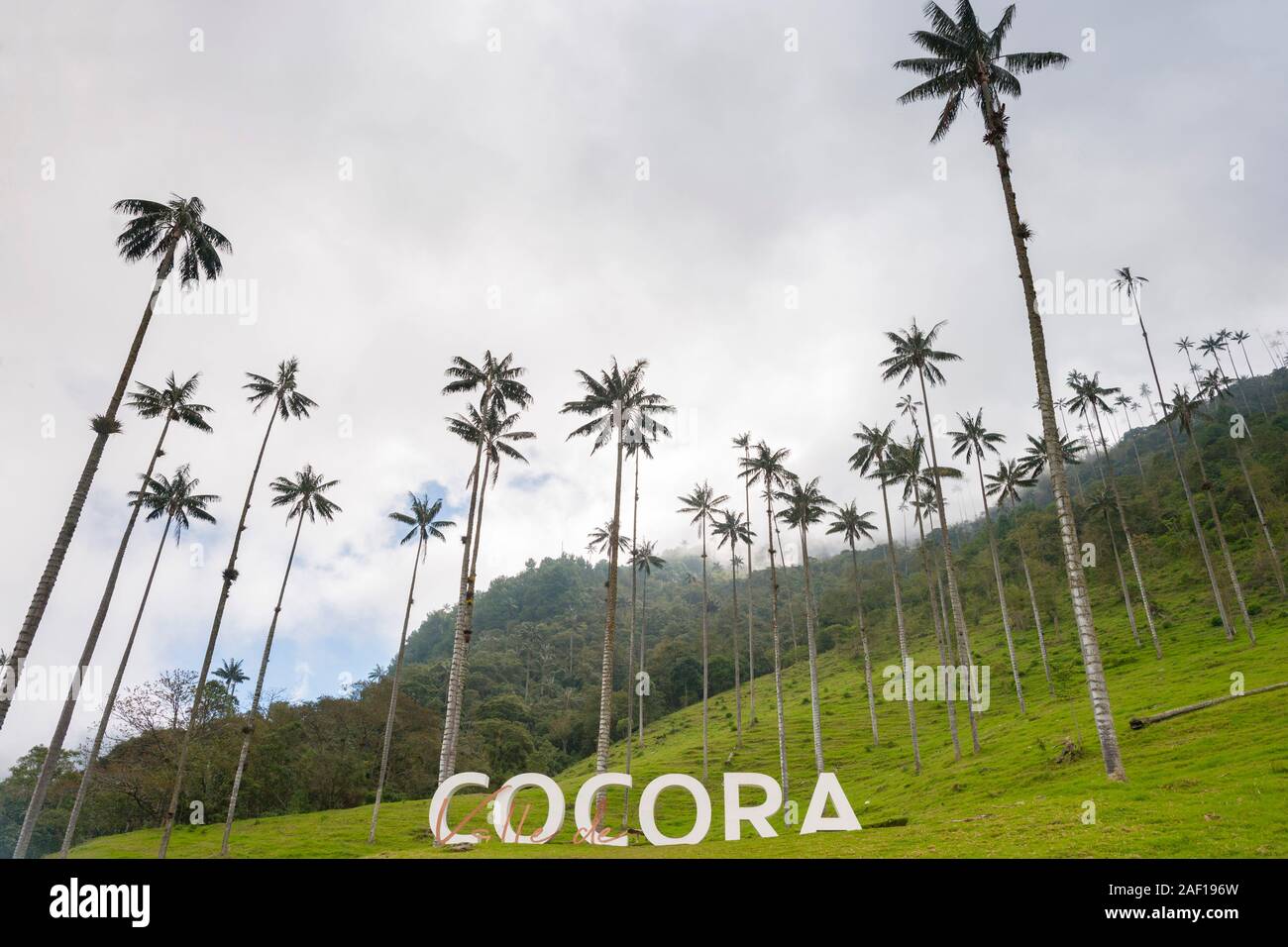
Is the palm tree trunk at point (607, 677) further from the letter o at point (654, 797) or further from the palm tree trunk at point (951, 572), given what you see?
the palm tree trunk at point (951, 572)

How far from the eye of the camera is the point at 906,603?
359 feet

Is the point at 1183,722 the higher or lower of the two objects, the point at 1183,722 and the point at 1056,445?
the lower

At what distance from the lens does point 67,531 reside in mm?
21594

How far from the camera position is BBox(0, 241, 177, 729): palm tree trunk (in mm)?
19453

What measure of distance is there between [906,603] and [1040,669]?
4880cm

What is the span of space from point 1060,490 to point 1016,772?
14.1 meters

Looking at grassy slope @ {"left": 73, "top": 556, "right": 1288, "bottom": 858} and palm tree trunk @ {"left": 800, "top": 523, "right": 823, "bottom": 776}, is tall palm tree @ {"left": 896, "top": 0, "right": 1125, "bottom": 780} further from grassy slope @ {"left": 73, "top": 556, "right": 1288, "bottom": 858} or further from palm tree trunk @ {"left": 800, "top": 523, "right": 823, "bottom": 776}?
palm tree trunk @ {"left": 800, "top": 523, "right": 823, "bottom": 776}

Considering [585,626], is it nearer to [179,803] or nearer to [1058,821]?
[179,803]

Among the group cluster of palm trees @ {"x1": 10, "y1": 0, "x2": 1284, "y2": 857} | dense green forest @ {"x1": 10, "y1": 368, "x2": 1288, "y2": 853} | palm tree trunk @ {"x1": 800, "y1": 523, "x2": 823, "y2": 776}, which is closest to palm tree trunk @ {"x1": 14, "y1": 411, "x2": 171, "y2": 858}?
cluster of palm trees @ {"x1": 10, "y1": 0, "x2": 1284, "y2": 857}

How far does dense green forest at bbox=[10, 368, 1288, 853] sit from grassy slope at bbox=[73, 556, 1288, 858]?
15.2 feet

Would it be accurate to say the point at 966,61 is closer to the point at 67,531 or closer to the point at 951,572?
the point at 951,572

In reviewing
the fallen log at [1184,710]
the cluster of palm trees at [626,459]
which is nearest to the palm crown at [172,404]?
the cluster of palm trees at [626,459]

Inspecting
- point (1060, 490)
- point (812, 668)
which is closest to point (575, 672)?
point (812, 668)
